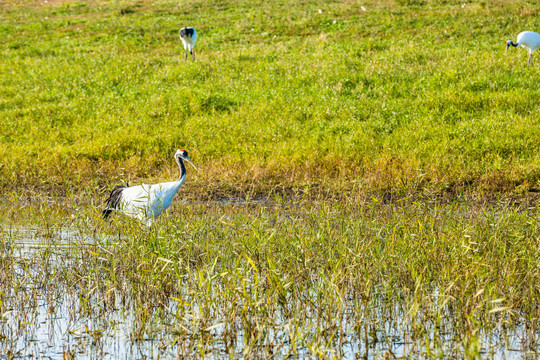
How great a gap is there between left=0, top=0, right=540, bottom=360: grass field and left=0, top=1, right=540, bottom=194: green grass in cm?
7

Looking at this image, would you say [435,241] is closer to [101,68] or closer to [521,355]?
[521,355]

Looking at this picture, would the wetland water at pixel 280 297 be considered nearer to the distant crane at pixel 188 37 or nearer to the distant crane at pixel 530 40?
the distant crane at pixel 530 40

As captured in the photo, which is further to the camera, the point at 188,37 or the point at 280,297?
the point at 188,37

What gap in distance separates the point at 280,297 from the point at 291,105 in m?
10.3

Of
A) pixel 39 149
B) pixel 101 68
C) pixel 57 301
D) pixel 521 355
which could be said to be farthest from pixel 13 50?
pixel 521 355

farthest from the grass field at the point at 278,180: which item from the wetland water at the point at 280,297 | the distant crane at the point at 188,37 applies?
the distant crane at the point at 188,37

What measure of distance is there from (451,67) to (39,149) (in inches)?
421

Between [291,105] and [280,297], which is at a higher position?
[291,105]

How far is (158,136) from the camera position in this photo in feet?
45.2

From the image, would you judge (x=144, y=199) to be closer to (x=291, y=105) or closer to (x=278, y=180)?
(x=278, y=180)

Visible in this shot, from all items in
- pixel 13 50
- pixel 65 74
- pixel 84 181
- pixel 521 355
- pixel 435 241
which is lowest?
pixel 521 355

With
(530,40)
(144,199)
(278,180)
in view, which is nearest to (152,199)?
(144,199)

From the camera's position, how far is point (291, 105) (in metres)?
15.2

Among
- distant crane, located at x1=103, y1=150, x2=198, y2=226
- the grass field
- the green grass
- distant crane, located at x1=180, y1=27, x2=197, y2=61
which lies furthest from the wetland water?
distant crane, located at x1=180, y1=27, x2=197, y2=61
